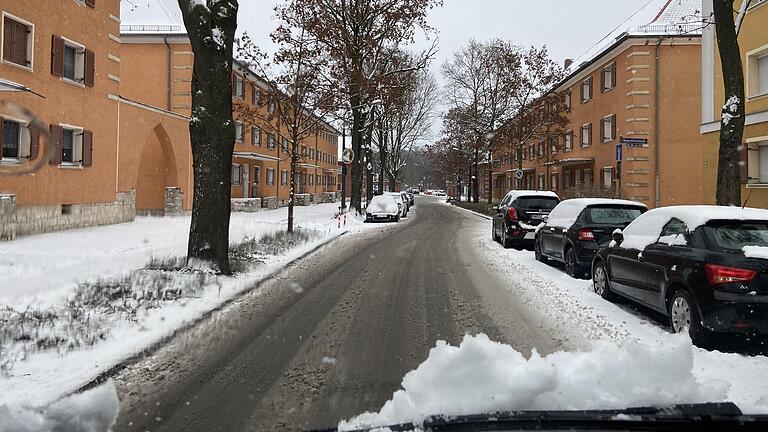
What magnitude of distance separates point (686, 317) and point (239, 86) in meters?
34.2

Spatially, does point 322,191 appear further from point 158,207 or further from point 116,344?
point 116,344

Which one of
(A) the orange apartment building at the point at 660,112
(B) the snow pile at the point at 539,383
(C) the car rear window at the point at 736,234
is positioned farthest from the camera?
(A) the orange apartment building at the point at 660,112

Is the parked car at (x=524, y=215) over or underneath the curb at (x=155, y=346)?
over

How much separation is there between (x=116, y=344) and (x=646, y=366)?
194 inches

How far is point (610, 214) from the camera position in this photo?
10727mm

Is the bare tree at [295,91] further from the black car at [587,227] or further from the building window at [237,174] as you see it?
the building window at [237,174]

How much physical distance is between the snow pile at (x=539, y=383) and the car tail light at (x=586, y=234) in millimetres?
6287

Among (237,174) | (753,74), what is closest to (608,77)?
(753,74)

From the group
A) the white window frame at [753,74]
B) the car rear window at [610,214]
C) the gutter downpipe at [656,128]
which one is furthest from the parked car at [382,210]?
the car rear window at [610,214]

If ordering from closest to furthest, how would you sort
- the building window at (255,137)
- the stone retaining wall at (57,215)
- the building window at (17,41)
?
1. the stone retaining wall at (57,215)
2. the building window at (17,41)
3. the building window at (255,137)

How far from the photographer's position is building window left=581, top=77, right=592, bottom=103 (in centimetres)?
3569

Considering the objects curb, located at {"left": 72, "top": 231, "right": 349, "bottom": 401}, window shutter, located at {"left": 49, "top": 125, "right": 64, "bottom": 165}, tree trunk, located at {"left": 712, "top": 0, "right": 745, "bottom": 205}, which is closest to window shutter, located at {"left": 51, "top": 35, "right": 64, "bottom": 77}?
window shutter, located at {"left": 49, "top": 125, "right": 64, "bottom": 165}

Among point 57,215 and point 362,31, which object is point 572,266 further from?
point 362,31

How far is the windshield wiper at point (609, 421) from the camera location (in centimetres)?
314
